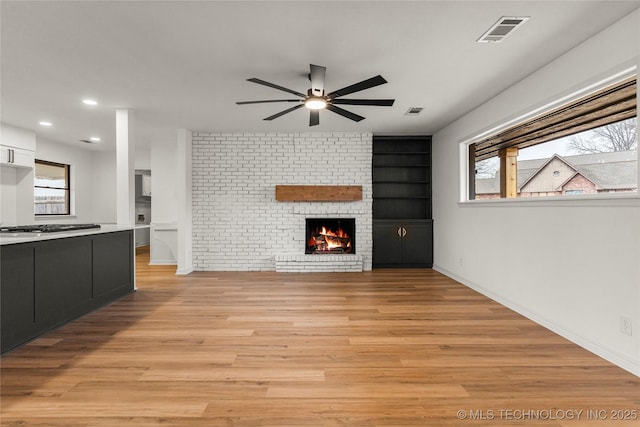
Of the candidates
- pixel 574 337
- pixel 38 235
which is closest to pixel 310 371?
pixel 574 337

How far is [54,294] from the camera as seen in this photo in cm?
308

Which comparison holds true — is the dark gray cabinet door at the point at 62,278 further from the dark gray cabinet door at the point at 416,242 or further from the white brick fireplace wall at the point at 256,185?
the dark gray cabinet door at the point at 416,242

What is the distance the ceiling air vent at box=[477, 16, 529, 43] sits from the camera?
7.86ft

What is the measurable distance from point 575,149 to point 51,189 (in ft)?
29.2

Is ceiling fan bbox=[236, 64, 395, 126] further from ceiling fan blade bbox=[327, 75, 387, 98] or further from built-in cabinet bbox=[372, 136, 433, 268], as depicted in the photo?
built-in cabinet bbox=[372, 136, 433, 268]

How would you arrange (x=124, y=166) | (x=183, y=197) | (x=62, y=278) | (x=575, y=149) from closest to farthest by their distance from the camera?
(x=575, y=149) → (x=62, y=278) → (x=124, y=166) → (x=183, y=197)

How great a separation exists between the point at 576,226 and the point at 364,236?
370 centimetres

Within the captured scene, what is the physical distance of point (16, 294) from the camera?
264cm

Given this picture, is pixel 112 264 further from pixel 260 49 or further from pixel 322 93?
pixel 322 93

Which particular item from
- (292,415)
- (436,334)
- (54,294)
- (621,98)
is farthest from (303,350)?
(621,98)

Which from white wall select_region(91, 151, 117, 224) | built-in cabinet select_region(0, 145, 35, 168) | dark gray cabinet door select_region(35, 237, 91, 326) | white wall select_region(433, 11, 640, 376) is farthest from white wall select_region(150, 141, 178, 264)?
white wall select_region(433, 11, 640, 376)

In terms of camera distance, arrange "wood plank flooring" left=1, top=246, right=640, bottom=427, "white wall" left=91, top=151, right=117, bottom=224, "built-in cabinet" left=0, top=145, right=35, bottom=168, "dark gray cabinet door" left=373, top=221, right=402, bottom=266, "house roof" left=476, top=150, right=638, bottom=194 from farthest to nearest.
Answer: "white wall" left=91, top=151, right=117, bottom=224 < "dark gray cabinet door" left=373, top=221, right=402, bottom=266 < "built-in cabinet" left=0, top=145, right=35, bottom=168 < "house roof" left=476, top=150, right=638, bottom=194 < "wood plank flooring" left=1, top=246, right=640, bottom=427

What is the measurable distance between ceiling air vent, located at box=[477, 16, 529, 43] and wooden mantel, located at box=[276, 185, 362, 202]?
3569mm

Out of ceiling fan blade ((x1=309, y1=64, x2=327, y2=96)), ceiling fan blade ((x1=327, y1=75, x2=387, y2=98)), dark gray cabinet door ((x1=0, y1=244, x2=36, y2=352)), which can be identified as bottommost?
dark gray cabinet door ((x1=0, y1=244, x2=36, y2=352))
